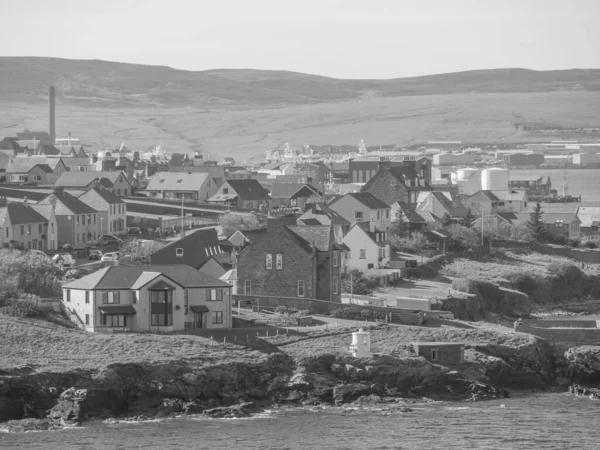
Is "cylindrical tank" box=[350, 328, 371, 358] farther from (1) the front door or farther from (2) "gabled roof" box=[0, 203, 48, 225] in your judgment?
(2) "gabled roof" box=[0, 203, 48, 225]

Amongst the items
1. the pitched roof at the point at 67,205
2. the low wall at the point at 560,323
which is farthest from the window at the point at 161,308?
the pitched roof at the point at 67,205

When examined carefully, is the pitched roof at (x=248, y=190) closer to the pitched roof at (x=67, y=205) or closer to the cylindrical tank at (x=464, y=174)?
the pitched roof at (x=67, y=205)

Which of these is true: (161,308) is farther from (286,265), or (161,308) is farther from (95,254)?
(95,254)

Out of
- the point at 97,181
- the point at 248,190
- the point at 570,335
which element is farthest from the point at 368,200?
the point at 570,335

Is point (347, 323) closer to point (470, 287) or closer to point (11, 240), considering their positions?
point (470, 287)

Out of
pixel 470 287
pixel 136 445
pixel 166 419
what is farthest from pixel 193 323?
pixel 470 287
